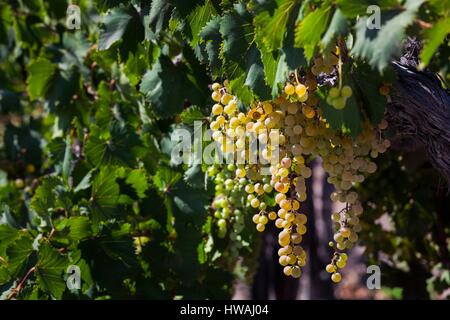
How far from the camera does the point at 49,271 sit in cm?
197

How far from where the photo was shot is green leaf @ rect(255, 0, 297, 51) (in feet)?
4.17

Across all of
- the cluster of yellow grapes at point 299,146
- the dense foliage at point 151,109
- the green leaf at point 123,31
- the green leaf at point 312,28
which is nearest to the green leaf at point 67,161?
the dense foliage at point 151,109

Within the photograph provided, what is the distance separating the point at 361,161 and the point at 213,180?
859 mm

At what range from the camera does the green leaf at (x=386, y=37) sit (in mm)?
1099

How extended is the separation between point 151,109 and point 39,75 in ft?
2.38

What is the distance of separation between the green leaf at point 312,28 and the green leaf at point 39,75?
1.71 m

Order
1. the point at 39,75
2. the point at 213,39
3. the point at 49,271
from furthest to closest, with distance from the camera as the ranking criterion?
the point at 39,75 → the point at 49,271 → the point at 213,39

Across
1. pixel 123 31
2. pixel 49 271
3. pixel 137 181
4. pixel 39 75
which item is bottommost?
pixel 49 271

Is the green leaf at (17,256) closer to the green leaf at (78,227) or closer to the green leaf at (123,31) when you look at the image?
the green leaf at (78,227)

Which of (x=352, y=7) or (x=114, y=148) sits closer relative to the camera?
(x=352, y=7)

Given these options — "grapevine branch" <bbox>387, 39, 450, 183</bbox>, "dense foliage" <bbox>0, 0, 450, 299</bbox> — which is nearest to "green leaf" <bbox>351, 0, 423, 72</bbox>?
"dense foliage" <bbox>0, 0, 450, 299</bbox>

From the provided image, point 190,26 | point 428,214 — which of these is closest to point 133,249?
point 190,26

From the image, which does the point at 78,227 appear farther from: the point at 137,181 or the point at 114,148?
the point at 114,148

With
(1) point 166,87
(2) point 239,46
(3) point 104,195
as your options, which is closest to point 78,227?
(3) point 104,195
